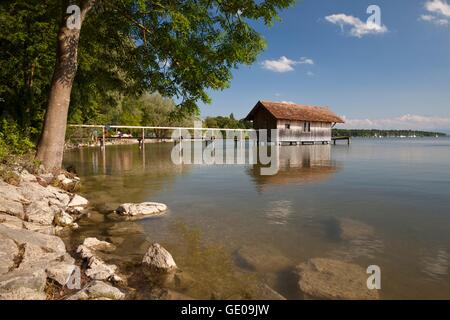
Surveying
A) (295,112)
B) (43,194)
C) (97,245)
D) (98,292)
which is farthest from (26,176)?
(295,112)

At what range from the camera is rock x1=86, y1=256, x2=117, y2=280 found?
4.80 metres

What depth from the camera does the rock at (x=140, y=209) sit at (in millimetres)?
8664

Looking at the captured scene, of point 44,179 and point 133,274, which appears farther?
point 44,179

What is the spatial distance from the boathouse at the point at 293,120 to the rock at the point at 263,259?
35180 mm

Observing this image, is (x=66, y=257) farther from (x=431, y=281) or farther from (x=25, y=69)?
(x=25, y=69)

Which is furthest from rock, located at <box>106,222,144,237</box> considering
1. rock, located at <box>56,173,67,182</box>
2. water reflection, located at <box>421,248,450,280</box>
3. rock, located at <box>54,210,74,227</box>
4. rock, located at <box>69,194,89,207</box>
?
water reflection, located at <box>421,248,450,280</box>

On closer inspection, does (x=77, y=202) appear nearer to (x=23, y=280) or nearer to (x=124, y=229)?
(x=124, y=229)

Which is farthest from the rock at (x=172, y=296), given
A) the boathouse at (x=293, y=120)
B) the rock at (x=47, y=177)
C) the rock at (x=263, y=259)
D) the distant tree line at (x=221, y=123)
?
the distant tree line at (x=221, y=123)

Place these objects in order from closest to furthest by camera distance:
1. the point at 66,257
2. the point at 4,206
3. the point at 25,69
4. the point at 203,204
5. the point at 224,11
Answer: the point at 66,257 < the point at 4,206 < the point at 203,204 < the point at 224,11 < the point at 25,69

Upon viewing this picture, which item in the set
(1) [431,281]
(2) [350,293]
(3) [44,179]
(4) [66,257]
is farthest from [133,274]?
(3) [44,179]

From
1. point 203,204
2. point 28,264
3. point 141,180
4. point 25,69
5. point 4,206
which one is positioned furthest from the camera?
point 25,69

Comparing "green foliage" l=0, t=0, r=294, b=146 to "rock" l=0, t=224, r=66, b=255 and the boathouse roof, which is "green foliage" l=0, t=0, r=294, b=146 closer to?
"rock" l=0, t=224, r=66, b=255

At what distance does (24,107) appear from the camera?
1748 centimetres

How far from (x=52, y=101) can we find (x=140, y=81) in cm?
511
